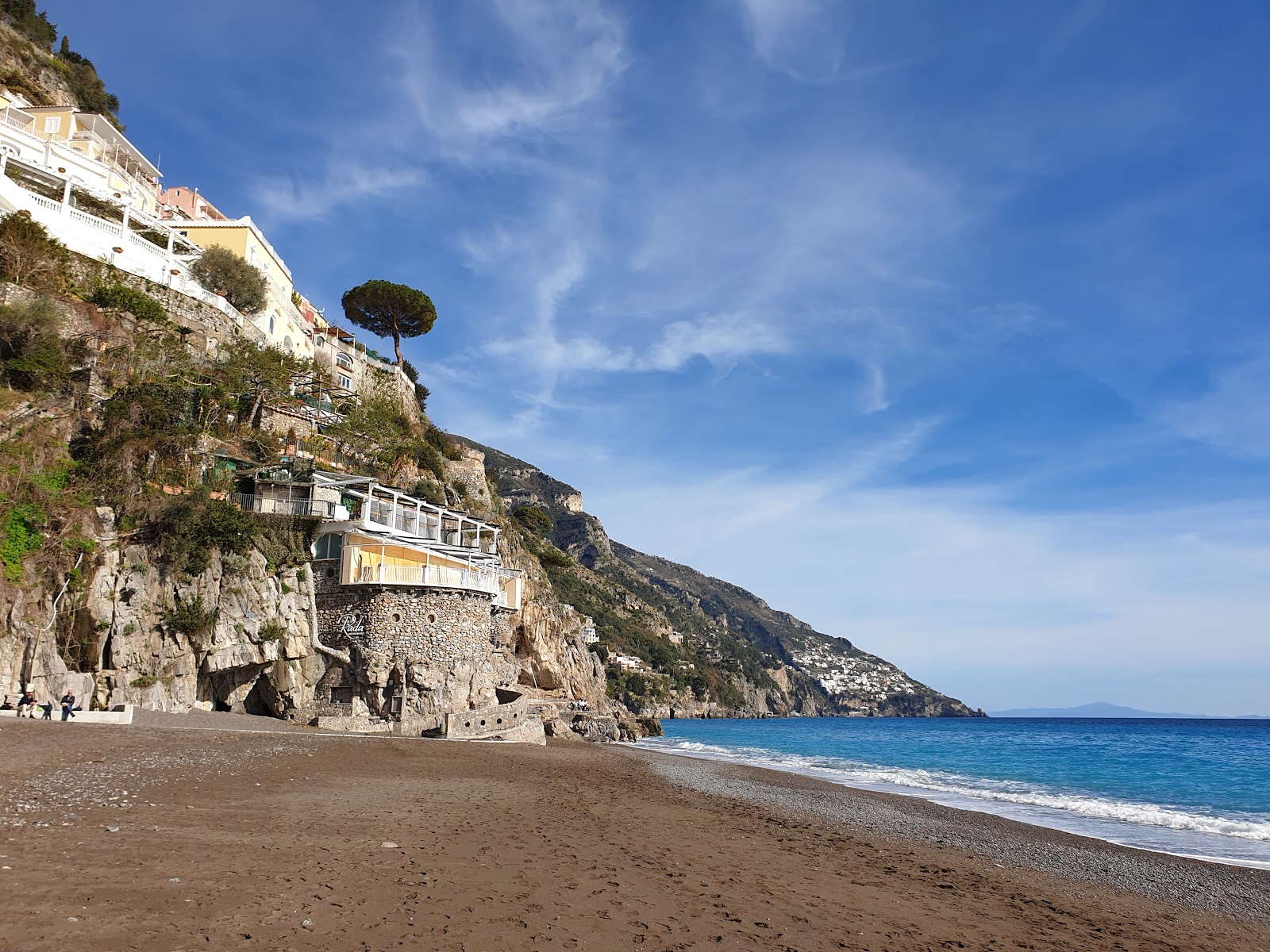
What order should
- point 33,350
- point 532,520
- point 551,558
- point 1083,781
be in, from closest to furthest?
point 33,350
point 1083,781
point 532,520
point 551,558

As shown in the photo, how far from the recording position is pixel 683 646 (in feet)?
417

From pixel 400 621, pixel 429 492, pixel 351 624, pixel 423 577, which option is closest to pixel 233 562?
pixel 351 624

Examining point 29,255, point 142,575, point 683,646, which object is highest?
point 29,255

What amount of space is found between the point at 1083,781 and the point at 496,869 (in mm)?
31126

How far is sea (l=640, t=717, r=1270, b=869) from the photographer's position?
17.5m

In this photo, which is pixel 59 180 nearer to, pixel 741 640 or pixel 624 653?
pixel 624 653

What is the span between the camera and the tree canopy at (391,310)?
5447 centimetres

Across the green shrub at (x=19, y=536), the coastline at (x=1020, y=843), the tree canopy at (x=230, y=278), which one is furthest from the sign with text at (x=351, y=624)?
the tree canopy at (x=230, y=278)

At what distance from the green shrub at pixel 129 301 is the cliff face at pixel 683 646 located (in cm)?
4854

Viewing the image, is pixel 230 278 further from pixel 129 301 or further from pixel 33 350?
pixel 33 350

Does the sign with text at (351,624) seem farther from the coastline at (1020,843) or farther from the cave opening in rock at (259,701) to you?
the coastline at (1020,843)

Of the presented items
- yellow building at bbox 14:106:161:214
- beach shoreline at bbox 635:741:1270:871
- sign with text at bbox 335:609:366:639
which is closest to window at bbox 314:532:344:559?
sign with text at bbox 335:609:366:639

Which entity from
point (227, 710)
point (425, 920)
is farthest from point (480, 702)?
point (425, 920)

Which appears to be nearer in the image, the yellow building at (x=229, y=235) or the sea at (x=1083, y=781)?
the sea at (x=1083, y=781)
